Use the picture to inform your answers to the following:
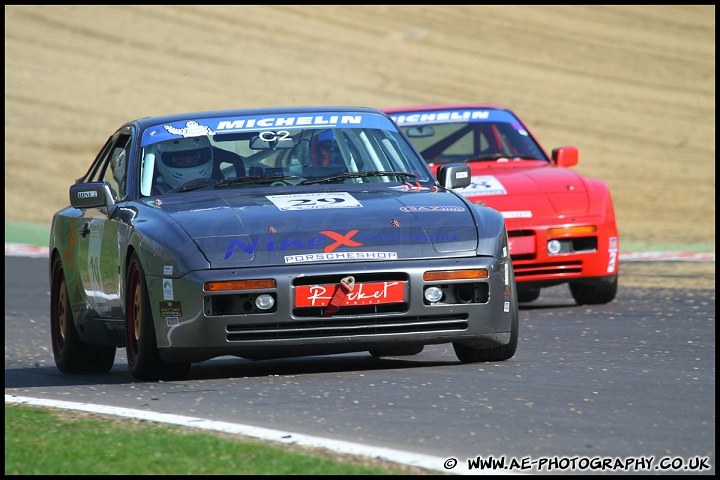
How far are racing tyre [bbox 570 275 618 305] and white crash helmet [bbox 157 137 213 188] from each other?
4.52 meters

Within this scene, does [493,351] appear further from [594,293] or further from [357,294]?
[594,293]

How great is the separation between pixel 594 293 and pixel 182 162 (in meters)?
4.71

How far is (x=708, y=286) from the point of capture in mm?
13328

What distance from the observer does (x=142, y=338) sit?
7.28 meters

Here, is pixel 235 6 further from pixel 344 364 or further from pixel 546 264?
pixel 344 364

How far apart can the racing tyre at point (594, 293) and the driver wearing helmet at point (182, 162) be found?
14.8ft

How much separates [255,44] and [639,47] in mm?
9138

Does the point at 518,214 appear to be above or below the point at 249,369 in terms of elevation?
above

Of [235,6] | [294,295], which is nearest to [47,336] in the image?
[294,295]

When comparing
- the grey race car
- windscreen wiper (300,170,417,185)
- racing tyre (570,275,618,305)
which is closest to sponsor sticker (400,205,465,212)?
the grey race car

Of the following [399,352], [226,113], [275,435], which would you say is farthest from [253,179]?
[275,435]

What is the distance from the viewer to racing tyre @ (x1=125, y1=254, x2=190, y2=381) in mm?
7254

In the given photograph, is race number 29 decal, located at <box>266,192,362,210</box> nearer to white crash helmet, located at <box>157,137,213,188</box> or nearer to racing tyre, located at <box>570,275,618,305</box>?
white crash helmet, located at <box>157,137,213,188</box>

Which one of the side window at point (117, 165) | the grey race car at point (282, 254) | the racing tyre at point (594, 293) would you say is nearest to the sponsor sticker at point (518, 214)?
the racing tyre at point (594, 293)
